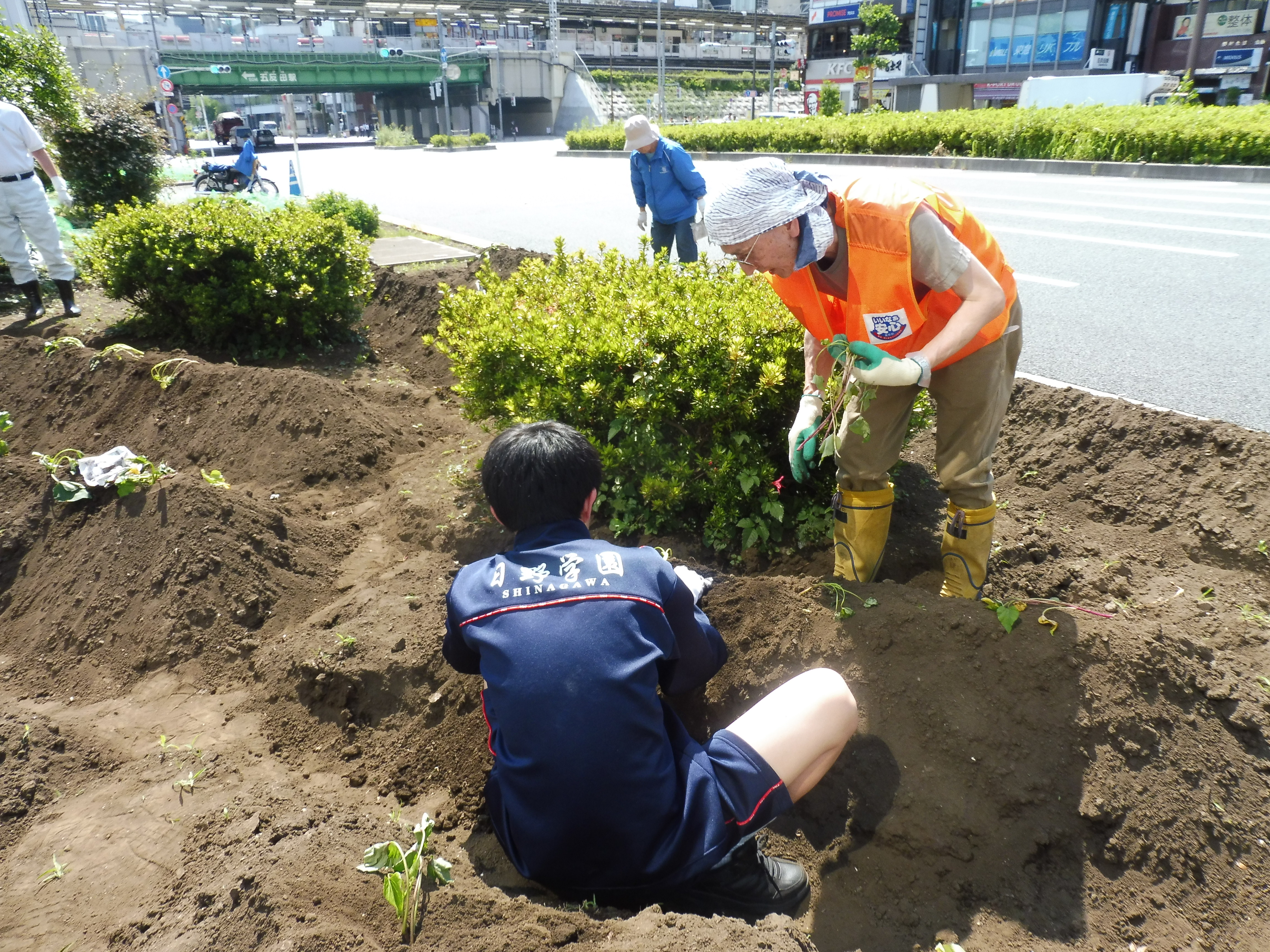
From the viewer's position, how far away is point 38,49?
36.6 feet

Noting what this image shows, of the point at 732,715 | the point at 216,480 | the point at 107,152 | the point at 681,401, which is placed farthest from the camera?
the point at 107,152

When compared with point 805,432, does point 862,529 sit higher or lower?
lower

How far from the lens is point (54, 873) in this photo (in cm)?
226

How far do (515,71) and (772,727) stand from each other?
189 ft

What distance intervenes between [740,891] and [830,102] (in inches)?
1152

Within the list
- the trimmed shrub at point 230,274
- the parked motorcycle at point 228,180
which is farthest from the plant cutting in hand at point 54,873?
the parked motorcycle at point 228,180

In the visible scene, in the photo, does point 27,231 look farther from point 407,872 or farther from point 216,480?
point 407,872

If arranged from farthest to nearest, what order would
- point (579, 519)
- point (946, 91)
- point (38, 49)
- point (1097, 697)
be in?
1. point (946, 91)
2. point (38, 49)
3. point (1097, 697)
4. point (579, 519)

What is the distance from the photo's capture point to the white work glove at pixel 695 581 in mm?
2660

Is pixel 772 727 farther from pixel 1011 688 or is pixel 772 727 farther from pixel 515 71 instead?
pixel 515 71


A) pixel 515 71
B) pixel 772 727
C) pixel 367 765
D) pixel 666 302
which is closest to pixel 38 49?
pixel 666 302

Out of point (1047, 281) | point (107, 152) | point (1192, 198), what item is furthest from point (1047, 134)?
point (107, 152)

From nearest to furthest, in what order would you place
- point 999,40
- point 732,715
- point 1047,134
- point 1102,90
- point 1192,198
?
point 732,715 → point 1192,198 → point 1047,134 → point 1102,90 → point 999,40

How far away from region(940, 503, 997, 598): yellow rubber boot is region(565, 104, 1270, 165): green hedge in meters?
13.7
